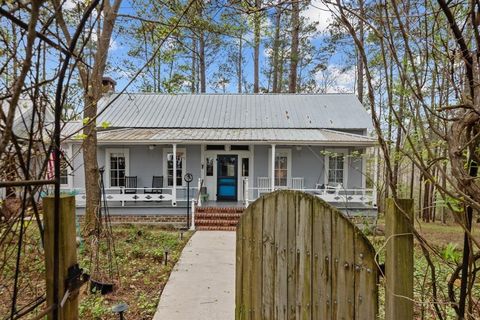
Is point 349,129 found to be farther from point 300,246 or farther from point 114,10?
point 300,246

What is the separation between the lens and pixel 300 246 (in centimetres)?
186

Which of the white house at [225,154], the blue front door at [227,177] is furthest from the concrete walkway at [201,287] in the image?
the blue front door at [227,177]

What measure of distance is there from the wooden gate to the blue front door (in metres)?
10.4

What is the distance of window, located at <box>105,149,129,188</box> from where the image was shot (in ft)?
40.8

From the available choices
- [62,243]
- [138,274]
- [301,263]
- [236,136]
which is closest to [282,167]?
[236,136]

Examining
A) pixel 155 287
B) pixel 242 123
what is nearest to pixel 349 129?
pixel 242 123

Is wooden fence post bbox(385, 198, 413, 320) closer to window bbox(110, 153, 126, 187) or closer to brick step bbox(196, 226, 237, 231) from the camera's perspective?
brick step bbox(196, 226, 237, 231)

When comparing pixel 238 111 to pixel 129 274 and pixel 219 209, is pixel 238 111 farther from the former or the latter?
pixel 129 274

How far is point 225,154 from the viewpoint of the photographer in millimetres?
12648

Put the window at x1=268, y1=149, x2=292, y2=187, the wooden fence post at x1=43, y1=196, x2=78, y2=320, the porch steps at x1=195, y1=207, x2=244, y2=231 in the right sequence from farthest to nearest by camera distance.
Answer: the window at x1=268, y1=149, x2=292, y2=187 < the porch steps at x1=195, y1=207, x2=244, y2=231 < the wooden fence post at x1=43, y1=196, x2=78, y2=320

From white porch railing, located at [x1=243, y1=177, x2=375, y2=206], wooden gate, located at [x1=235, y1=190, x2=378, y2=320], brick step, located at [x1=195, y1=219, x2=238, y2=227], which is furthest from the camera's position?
white porch railing, located at [x1=243, y1=177, x2=375, y2=206]

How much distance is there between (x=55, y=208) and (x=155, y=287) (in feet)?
12.8

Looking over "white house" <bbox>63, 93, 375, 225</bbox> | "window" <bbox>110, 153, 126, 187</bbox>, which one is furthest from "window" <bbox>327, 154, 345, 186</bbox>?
"window" <bbox>110, 153, 126, 187</bbox>

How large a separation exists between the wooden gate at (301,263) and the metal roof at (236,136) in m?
8.86
